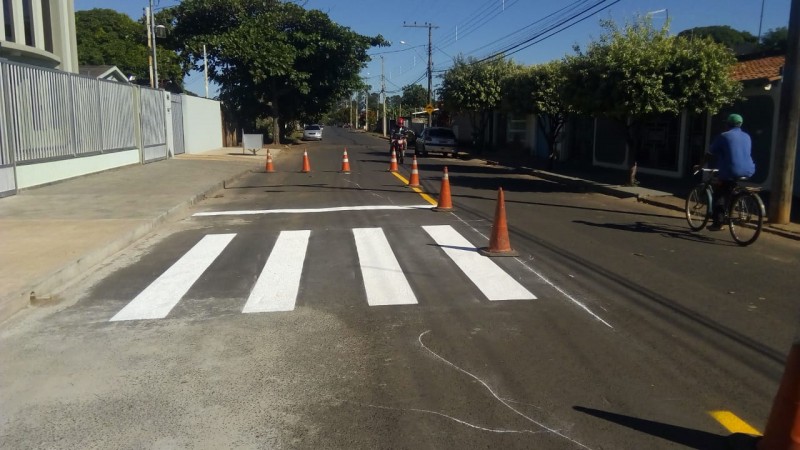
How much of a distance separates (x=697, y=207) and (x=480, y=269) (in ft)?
17.3

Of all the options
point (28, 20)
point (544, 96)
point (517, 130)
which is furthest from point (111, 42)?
point (544, 96)

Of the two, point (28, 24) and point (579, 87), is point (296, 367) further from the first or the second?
point (28, 24)

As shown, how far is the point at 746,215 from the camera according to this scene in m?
10.3

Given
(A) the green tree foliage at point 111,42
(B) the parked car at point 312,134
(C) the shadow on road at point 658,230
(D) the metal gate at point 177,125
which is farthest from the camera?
(B) the parked car at point 312,134

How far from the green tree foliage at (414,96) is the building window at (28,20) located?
83.8m

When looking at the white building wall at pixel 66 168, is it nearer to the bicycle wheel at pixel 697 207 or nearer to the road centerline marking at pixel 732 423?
the bicycle wheel at pixel 697 207

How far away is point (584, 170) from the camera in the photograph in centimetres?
2456

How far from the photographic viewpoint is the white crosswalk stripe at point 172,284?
653 centimetres

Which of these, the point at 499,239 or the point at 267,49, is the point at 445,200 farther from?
the point at 267,49

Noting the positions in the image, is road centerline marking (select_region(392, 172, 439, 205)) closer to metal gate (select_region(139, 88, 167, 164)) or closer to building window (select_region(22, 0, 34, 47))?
metal gate (select_region(139, 88, 167, 164))

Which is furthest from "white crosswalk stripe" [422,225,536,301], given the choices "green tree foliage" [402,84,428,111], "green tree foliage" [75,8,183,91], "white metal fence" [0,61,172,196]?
"green tree foliage" [402,84,428,111]

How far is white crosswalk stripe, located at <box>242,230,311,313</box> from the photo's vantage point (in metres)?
6.74

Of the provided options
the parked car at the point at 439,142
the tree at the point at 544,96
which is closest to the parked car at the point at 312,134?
the parked car at the point at 439,142

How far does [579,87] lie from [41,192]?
13.3m
